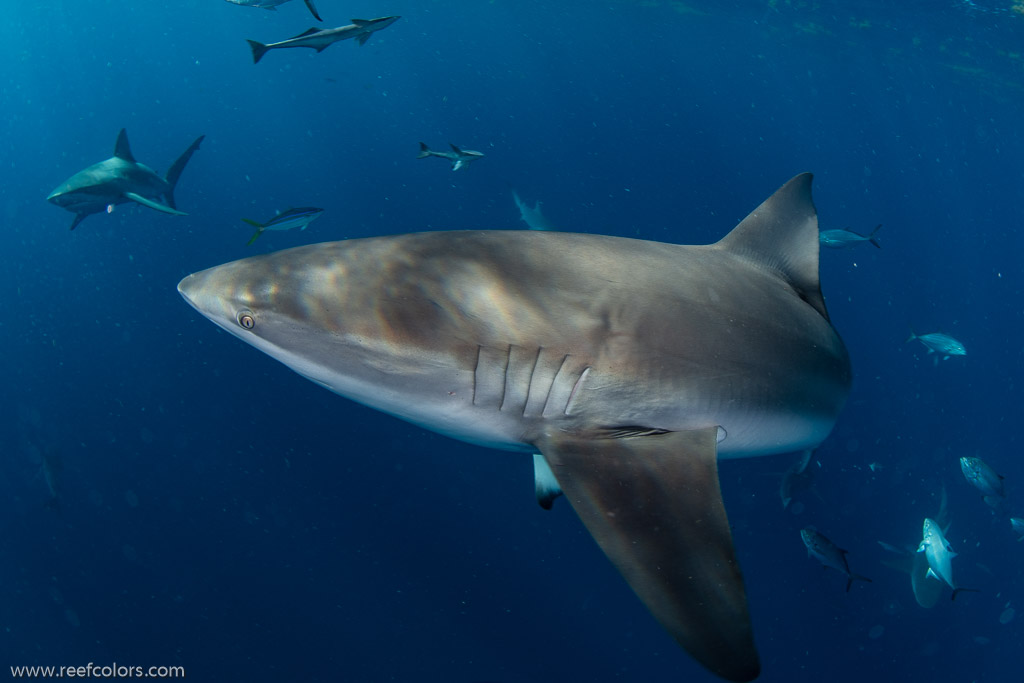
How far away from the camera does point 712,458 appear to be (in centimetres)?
215

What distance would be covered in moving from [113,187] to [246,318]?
19.3ft

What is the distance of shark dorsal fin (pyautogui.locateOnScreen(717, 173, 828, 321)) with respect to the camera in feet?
11.4

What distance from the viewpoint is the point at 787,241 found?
354 cm

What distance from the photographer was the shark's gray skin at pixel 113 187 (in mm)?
6297

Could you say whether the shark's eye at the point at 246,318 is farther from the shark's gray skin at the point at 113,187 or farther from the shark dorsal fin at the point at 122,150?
the shark dorsal fin at the point at 122,150

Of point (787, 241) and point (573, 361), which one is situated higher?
point (573, 361)

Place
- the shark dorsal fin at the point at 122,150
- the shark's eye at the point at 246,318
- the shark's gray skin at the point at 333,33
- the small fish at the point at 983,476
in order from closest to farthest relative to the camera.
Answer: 1. the shark's eye at the point at 246,318
2. the shark's gray skin at the point at 333,33
3. the shark dorsal fin at the point at 122,150
4. the small fish at the point at 983,476

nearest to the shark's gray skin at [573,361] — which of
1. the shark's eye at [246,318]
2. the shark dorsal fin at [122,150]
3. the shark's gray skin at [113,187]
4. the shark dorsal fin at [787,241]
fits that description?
the shark's eye at [246,318]

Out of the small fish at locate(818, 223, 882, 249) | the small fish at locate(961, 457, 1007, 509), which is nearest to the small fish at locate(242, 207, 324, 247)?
the small fish at locate(818, 223, 882, 249)

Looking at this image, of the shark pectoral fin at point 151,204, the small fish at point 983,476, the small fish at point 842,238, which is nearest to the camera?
the shark pectoral fin at point 151,204

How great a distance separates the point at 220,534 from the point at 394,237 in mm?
11514

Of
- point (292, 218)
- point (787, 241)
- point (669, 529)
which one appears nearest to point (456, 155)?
point (292, 218)

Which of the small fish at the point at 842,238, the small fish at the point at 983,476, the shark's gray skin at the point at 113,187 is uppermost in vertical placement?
the shark's gray skin at the point at 113,187

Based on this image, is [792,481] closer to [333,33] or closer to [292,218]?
[292,218]
